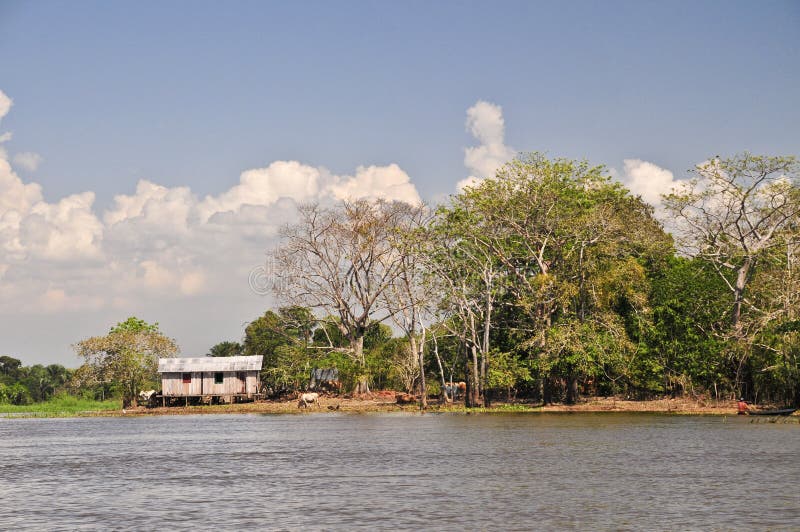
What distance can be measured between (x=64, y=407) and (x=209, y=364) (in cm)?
1664

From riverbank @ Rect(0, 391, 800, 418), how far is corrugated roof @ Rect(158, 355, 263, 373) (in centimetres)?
328

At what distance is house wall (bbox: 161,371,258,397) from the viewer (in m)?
76.4

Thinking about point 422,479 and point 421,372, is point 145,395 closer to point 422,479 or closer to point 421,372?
point 421,372

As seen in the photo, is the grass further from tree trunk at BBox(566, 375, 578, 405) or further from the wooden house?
tree trunk at BBox(566, 375, 578, 405)

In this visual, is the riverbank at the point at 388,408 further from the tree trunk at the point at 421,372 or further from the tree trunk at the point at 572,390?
the tree trunk at the point at 421,372

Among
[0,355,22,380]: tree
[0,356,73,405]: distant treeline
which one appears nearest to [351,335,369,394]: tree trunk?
[0,356,73,405]: distant treeline

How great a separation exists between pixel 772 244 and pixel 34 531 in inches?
1779

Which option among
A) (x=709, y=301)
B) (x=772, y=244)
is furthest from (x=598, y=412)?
(x=772, y=244)

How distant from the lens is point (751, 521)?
54.0 ft

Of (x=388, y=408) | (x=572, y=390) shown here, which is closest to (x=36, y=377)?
(x=388, y=408)

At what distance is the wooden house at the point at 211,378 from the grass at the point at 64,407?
660 centimetres

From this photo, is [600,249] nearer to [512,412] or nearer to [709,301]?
[709,301]

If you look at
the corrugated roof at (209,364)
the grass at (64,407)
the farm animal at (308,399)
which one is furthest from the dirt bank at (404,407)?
the grass at (64,407)

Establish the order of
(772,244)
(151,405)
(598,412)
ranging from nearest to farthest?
1. (772,244)
2. (598,412)
3. (151,405)
